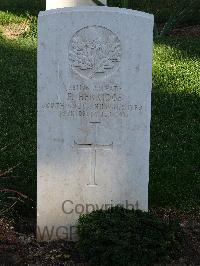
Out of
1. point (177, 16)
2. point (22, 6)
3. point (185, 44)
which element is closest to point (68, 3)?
point (185, 44)

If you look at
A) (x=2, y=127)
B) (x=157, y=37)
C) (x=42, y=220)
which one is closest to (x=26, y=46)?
(x=157, y=37)

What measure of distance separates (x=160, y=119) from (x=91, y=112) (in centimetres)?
254

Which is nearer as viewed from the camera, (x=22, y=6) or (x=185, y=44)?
(x=185, y=44)

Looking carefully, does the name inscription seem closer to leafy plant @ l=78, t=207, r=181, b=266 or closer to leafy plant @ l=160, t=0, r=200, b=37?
leafy plant @ l=78, t=207, r=181, b=266

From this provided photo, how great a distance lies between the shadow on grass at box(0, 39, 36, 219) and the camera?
17.1ft

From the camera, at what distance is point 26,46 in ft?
29.9

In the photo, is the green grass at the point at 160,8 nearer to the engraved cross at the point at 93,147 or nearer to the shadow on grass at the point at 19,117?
the shadow on grass at the point at 19,117

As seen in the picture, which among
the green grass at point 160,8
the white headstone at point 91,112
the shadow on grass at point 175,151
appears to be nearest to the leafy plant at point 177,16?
the green grass at point 160,8

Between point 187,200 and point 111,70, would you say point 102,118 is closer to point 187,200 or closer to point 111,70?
point 111,70

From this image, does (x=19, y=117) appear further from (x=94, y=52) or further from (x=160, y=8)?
(x=160, y=8)

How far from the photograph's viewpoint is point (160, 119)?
265 inches

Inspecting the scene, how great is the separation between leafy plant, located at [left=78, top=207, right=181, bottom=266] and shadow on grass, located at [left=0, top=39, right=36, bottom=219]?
89 cm

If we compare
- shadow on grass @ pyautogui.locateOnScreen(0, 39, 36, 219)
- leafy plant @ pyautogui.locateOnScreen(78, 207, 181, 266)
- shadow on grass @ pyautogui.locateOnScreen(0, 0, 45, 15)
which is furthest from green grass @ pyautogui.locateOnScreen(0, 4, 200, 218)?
shadow on grass @ pyautogui.locateOnScreen(0, 0, 45, 15)

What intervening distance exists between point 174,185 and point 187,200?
0.82 feet
